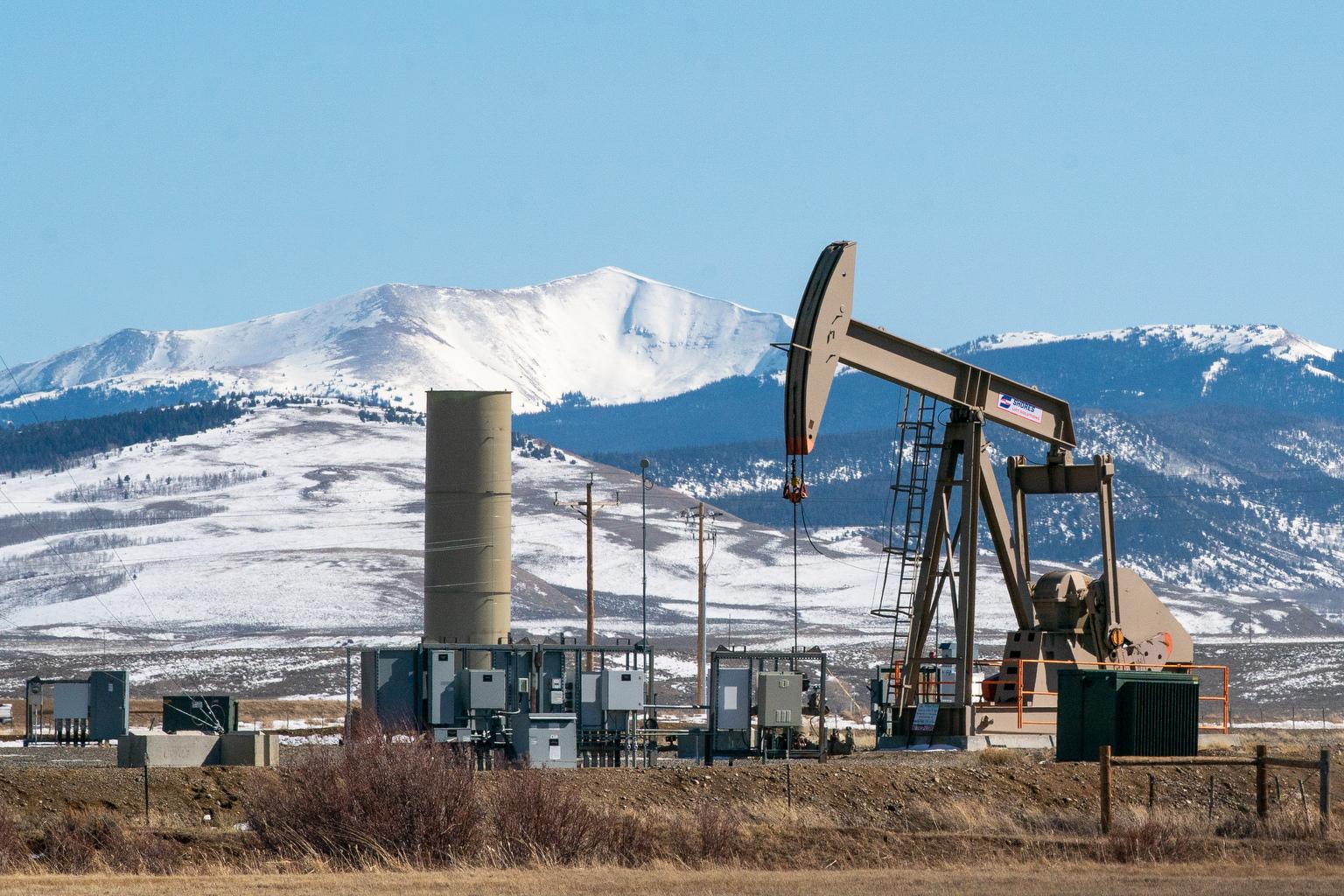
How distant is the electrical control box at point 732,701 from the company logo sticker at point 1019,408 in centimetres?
551

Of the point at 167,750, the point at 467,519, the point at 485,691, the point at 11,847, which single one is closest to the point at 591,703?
the point at 485,691

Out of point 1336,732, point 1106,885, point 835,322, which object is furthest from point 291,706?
point 1106,885

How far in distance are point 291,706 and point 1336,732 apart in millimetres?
31437

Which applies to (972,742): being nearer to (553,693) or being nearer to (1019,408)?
(1019,408)

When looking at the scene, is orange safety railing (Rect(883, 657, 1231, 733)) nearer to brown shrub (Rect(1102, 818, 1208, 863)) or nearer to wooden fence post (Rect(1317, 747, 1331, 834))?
wooden fence post (Rect(1317, 747, 1331, 834))

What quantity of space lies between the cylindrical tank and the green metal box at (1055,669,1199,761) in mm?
10638

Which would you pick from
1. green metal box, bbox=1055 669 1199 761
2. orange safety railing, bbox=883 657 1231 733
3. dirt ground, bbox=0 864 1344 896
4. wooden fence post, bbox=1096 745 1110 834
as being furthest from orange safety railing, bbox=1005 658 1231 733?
dirt ground, bbox=0 864 1344 896

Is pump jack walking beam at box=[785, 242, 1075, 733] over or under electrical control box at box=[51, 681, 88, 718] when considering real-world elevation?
over

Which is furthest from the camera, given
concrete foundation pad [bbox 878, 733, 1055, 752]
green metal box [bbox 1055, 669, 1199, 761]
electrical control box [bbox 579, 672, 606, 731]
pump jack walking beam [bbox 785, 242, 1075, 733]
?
electrical control box [bbox 579, 672, 606, 731]

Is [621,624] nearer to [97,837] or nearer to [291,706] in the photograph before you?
[291,706]

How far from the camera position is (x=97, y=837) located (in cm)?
2167

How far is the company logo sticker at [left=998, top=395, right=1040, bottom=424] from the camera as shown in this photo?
3052cm

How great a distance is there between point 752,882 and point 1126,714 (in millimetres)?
9897

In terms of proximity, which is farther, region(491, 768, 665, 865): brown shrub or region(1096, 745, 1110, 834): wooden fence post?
region(1096, 745, 1110, 834): wooden fence post
